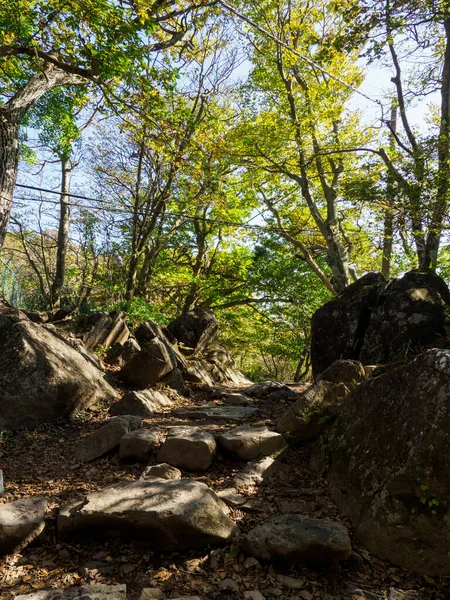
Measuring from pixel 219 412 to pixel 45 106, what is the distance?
1113cm

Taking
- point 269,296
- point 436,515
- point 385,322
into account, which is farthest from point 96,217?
point 436,515

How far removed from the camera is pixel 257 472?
12.9 feet

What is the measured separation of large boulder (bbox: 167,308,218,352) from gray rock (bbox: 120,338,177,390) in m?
3.35

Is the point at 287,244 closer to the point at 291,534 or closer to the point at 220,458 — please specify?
the point at 220,458

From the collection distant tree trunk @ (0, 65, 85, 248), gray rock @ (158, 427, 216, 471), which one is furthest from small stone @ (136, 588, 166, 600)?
distant tree trunk @ (0, 65, 85, 248)

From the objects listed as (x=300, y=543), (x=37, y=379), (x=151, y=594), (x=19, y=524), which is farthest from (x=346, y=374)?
(x=37, y=379)

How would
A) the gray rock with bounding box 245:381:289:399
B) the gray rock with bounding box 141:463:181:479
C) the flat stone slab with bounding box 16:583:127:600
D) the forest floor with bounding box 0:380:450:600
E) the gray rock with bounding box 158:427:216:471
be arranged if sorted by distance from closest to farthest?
the flat stone slab with bounding box 16:583:127:600, the forest floor with bounding box 0:380:450:600, the gray rock with bounding box 141:463:181:479, the gray rock with bounding box 158:427:216:471, the gray rock with bounding box 245:381:289:399

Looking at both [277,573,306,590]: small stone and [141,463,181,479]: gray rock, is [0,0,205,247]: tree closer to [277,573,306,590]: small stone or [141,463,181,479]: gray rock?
[141,463,181,479]: gray rock

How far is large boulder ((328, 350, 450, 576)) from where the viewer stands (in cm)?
265

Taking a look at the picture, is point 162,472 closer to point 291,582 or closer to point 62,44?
point 291,582

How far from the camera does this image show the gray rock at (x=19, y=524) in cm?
265

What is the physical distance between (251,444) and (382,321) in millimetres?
3646

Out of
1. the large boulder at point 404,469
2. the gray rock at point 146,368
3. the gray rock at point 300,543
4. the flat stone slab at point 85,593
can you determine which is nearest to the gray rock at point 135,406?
the gray rock at point 146,368

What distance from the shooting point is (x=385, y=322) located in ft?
→ 21.5
